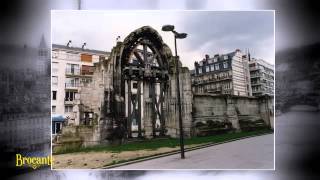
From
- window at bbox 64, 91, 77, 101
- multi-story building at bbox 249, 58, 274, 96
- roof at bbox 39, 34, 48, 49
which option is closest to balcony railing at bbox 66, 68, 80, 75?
window at bbox 64, 91, 77, 101

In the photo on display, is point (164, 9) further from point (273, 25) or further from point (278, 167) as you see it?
point (278, 167)

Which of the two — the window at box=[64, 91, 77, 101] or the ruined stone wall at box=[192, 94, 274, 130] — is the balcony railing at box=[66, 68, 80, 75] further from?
the ruined stone wall at box=[192, 94, 274, 130]

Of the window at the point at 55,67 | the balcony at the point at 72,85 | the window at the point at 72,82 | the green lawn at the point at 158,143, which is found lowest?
the green lawn at the point at 158,143

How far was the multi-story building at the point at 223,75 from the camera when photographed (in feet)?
15.8

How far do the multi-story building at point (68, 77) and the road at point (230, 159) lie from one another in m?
0.99

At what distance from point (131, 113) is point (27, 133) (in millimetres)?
1322

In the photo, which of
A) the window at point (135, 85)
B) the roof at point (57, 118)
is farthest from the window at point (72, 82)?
the window at point (135, 85)

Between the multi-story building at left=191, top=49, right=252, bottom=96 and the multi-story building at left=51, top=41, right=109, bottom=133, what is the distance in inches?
51.2

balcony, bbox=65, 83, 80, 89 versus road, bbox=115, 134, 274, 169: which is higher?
balcony, bbox=65, 83, 80, 89

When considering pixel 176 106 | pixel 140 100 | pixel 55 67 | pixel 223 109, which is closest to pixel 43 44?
pixel 55 67

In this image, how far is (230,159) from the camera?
4746 millimetres

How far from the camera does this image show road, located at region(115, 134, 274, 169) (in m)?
4.71

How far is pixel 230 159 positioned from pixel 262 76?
44.7 inches

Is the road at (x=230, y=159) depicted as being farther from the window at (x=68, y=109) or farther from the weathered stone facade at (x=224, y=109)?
the window at (x=68, y=109)
